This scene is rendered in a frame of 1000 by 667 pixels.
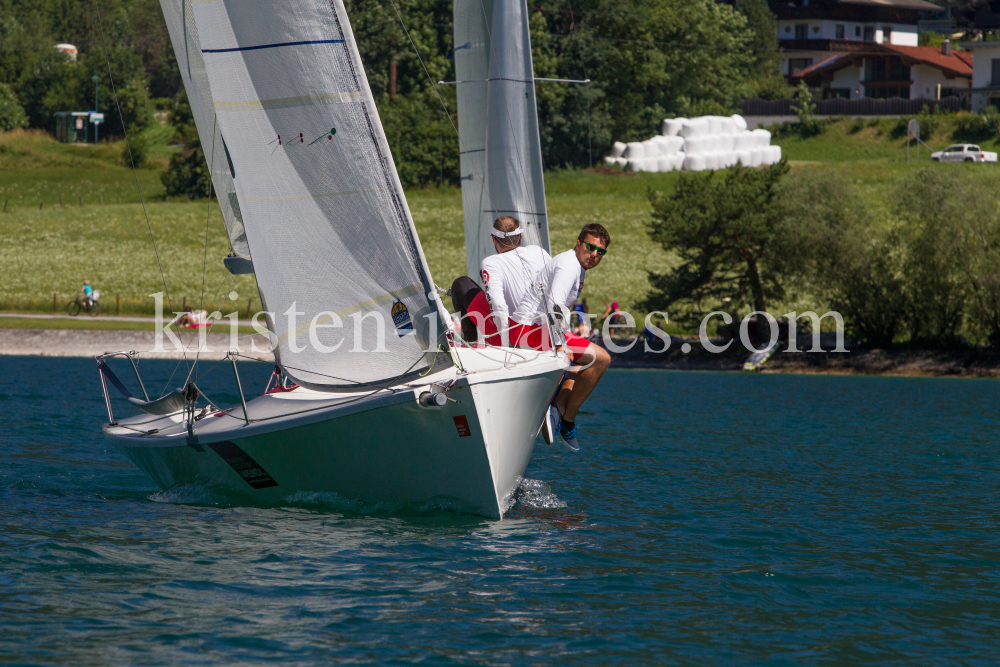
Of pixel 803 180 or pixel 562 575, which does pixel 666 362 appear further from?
pixel 562 575

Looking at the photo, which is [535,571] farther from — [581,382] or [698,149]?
[698,149]

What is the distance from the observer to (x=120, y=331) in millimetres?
41594

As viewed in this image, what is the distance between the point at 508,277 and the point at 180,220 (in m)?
62.7

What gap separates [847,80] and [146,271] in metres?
78.3

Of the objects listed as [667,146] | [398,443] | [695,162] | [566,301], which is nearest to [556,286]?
[566,301]

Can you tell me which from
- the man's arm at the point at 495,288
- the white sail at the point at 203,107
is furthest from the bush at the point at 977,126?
the man's arm at the point at 495,288

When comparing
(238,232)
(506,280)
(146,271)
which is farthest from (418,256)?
(146,271)

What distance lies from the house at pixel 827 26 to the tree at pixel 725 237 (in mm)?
86571

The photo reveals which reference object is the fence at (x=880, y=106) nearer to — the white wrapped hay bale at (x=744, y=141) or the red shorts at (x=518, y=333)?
the white wrapped hay bale at (x=744, y=141)

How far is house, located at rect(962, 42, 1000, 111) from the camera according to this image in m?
93.2

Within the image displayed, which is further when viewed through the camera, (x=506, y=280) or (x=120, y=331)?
(x=120, y=331)

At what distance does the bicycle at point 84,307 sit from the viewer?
48312 millimetres

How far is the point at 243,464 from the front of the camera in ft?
39.2

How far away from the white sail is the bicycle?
1442 inches
